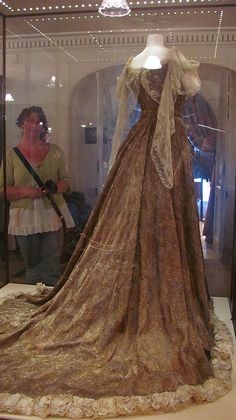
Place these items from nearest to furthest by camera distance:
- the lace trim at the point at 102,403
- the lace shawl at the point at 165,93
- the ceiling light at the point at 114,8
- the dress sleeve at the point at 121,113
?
the lace trim at the point at 102,403, the lace shawl at the point at 165,93, the dress sleeve at the point at 121,113, the ceiling light at the point at 114,8

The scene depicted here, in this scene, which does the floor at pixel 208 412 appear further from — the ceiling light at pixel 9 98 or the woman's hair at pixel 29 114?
the ceiling light at pixel 9 98

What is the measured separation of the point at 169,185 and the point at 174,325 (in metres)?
0.63

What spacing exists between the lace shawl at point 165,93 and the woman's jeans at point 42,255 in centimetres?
108

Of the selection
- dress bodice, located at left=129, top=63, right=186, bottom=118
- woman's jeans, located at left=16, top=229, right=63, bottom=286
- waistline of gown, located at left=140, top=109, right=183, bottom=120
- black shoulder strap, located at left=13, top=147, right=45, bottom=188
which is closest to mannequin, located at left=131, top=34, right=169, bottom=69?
dress bodice, located at left=129, top=63, right=186, bottom=118

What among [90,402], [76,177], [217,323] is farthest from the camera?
[76,177]

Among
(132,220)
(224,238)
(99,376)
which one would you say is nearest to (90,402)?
(99,376)

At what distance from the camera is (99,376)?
68.8 inches

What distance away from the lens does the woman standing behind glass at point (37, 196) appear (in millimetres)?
3109

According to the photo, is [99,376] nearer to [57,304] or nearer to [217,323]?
[57,304]

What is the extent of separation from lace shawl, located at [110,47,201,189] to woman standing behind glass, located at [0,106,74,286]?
90 cm

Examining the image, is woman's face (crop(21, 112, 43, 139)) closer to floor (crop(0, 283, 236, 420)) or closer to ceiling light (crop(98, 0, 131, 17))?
ceiling light (crop(98, 0, 131, 17))

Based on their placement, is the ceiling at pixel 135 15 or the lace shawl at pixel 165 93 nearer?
the lace shawl at pixel 165 93

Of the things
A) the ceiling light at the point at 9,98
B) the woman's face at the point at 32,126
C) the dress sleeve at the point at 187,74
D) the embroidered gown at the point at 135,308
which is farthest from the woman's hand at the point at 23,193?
the dress sleeve at the point at 187,74

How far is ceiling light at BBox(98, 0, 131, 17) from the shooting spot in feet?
8.27
